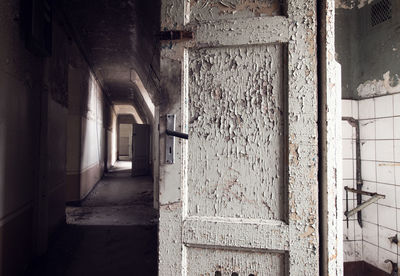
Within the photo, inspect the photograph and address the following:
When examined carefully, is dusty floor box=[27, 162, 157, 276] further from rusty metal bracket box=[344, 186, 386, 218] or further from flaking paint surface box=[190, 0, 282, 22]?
flaking paint surface box=[190, 0, 282, 22]

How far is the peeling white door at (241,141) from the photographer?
40.7 inches

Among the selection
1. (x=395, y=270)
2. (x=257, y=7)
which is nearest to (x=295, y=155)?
(x=257, y=7)

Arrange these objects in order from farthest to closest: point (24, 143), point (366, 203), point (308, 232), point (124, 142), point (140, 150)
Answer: point (124, 142), point (140, 150), point (366, 203), point (24, 143), point (308, 232)

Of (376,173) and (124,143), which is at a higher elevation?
(124,143)

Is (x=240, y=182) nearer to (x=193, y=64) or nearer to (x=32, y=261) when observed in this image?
(x=193, y=64)

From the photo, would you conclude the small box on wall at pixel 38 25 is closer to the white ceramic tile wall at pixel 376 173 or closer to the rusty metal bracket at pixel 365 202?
the white ceramic tile wall at pixel 376 173

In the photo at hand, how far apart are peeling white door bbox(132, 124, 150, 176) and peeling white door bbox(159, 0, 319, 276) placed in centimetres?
733

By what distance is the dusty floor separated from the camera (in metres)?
2.21

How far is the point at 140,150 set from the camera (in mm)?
8320

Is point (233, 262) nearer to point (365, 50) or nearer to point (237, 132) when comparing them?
point (237, 132)

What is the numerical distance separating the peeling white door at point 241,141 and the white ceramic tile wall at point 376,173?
167 cm

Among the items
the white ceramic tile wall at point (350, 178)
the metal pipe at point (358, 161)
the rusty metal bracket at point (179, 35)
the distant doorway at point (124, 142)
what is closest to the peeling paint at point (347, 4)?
Answer: the white ceramic tile wall at point (350, 178)

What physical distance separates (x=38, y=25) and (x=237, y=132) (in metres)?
2.14

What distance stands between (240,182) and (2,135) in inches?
63.0
